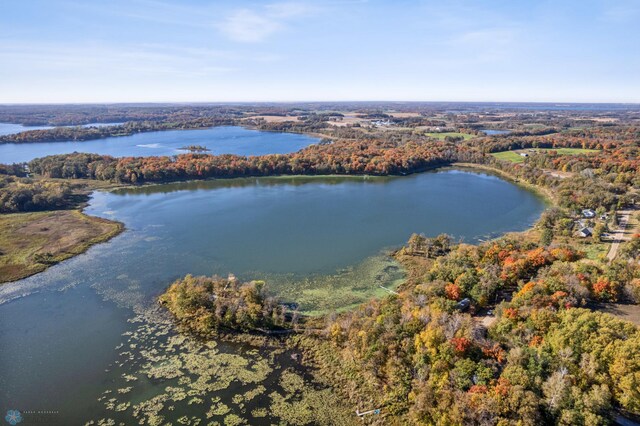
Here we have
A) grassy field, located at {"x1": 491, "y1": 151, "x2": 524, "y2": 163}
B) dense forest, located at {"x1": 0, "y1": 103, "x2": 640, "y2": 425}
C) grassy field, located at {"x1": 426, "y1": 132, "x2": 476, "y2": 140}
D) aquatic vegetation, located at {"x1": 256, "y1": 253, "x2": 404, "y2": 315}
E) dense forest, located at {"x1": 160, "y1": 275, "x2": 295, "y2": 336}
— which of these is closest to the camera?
dense forest, located at {"x1": 0, "y1": 103, "x2": 640, "y2": 425}

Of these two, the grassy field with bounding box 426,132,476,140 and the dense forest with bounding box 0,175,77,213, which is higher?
the grassy field with bounding box 426,132,476,140

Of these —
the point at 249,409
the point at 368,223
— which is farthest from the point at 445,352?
the point at 368,223

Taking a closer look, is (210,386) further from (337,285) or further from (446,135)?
(446,135)

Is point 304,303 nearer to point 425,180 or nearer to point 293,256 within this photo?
point 293,256

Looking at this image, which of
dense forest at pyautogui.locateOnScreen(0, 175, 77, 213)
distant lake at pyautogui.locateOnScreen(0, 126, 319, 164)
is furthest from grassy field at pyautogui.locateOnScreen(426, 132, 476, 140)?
dense forest at pyautogui.locateOnScreen(0, 175, 77, 213)

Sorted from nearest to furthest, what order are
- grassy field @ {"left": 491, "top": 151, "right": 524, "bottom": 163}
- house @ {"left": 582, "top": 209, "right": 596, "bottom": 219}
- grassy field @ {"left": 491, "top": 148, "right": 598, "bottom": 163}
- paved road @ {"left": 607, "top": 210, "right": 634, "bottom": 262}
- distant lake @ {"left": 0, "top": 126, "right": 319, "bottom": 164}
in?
paved road @ {"left": 607, "top": 210, "right": 634, "bottom": 262}
house @ {"left": 582, "top": 209, "right": 596, "bottom": 219}
grassy field @ {"left": 491, "top": 151, "right": 524, "bottom": 163}
grassy field @ {"left": 491, "top": 148, "right": 598, "bottom": 163}
distant lake @ {"left": 0, "top": 126, "right": 319, "bottom": 164}

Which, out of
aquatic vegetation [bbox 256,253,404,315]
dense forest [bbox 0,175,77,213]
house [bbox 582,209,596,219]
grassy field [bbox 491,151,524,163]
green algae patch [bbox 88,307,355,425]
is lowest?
green algae patch [bbox 88,307,355,425]

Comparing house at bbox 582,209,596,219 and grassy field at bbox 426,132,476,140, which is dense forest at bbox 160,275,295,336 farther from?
grassy field at bbox 426,132,476,140
